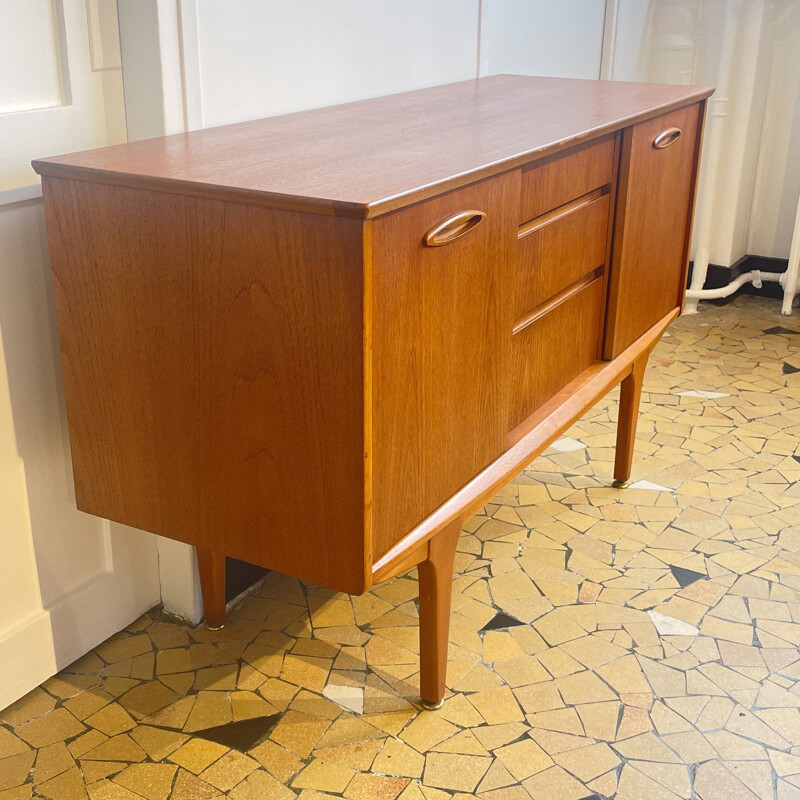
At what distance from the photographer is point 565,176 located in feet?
5.85

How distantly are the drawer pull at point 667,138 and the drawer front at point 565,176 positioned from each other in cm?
20

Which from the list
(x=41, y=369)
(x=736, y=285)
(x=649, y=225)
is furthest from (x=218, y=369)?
(x=736, y=285)

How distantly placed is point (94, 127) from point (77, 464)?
0.60m

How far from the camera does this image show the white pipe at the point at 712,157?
3818 mm

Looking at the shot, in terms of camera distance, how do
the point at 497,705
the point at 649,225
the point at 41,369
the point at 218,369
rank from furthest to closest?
the point at 649,225
the point at 497,705
the point at 41,369
the point at 218,369

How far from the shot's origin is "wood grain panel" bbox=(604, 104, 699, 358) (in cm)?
205

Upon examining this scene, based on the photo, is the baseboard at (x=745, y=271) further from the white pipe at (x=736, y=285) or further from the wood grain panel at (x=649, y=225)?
the wood grain panel at (x=649, y=225)

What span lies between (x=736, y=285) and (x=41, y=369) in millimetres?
3282

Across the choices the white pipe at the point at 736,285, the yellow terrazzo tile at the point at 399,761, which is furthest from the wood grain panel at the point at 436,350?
the white pipe at the point at 736,285

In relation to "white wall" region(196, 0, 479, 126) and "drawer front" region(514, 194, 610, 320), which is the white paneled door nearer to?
"white wall" region(196, 0, 479, 126)

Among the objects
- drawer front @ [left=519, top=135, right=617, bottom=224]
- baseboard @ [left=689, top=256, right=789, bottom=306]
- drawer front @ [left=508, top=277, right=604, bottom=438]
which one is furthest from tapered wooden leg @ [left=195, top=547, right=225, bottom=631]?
baseboard @ [left=689, top=256, right=789, bottom=306]

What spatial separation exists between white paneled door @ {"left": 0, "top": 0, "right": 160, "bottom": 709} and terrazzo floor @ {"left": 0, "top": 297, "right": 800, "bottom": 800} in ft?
0.42

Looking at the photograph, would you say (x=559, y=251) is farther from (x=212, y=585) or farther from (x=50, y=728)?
(x=50, y=728)

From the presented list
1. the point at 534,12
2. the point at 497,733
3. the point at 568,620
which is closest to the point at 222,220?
the point at 497,733
